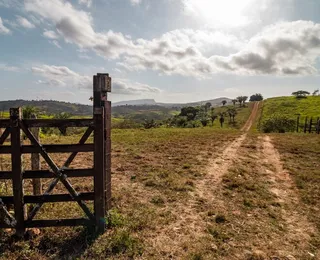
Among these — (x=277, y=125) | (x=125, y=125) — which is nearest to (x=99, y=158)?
(x=125, y=125)

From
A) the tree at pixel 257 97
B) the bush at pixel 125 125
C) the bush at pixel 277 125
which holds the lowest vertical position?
the bush at pixel 125 125

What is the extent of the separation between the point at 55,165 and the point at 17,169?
0.80 meters

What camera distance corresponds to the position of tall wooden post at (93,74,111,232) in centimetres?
556

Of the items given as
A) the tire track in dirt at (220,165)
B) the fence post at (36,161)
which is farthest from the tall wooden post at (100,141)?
the tire track in dirt at (220,165)

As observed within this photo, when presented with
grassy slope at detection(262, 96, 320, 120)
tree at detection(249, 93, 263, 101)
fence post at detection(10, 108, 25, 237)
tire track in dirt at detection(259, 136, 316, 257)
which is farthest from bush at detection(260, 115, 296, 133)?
tree at detection(249, 93, 263, 101)

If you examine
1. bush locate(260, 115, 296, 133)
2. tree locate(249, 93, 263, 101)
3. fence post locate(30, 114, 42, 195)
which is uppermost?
tree locate(249, 93, 263, 101)

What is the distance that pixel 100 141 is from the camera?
5586mm

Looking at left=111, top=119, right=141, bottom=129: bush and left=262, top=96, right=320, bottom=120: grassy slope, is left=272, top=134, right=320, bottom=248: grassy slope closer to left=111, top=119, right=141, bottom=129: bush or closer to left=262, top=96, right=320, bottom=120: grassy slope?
left=111, top=119, right=141, bottom=129: bush

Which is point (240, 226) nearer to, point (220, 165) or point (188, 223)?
point (188, 223)

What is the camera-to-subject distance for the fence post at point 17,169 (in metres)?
5.24

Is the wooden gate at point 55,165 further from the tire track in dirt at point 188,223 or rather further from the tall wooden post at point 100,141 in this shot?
the tire track in dirt at point 188,223

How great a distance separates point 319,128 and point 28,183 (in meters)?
37.1

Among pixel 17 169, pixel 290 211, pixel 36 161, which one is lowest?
pixel 290 211

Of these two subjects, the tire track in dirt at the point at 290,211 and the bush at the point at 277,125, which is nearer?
the tire track in dirt at the point at 290,211
